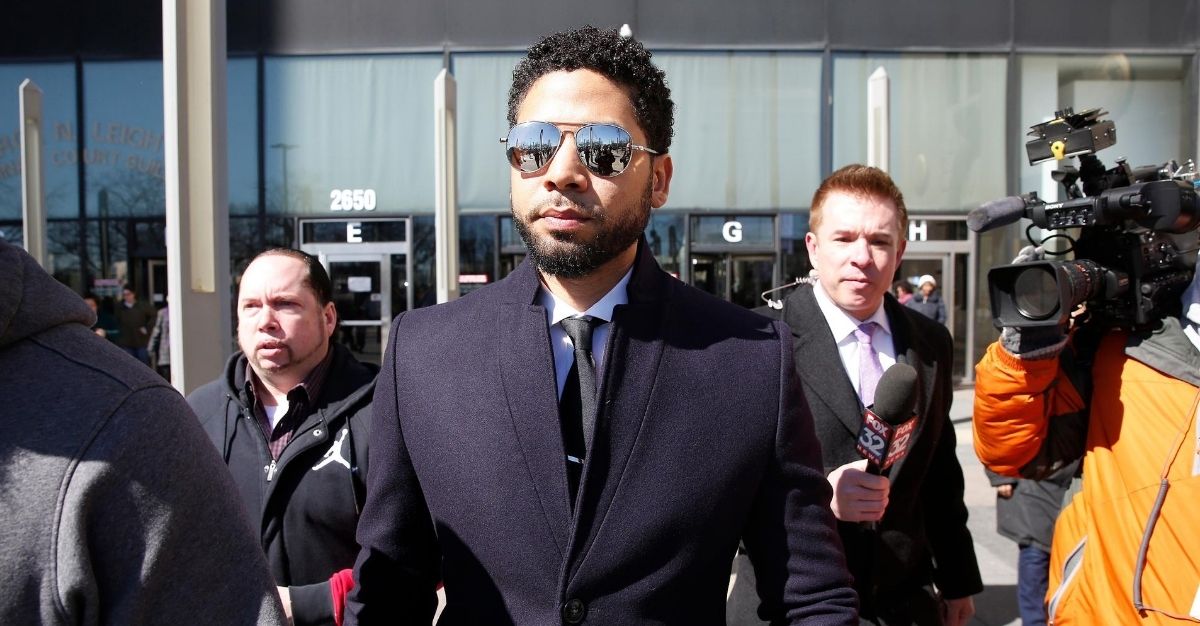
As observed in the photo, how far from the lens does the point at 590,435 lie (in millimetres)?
1510

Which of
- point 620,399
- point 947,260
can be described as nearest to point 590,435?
point 620,399

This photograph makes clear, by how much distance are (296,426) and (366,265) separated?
11.1m

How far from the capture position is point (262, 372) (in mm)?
2701

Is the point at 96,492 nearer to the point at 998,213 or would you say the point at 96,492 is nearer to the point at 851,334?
the point at 851,334

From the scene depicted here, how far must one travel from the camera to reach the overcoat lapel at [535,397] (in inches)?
58.1

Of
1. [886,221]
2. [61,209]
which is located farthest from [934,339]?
[61,209]

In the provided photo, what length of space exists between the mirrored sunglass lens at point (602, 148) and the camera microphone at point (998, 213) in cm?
136

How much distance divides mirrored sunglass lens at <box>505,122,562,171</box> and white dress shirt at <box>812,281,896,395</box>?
1.26 m

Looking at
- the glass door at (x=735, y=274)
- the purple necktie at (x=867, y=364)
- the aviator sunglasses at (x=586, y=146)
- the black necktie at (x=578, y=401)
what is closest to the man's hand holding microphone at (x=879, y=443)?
the purple necktie at (x=867, y=364)

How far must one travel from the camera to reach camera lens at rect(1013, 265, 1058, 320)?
216 centimetres

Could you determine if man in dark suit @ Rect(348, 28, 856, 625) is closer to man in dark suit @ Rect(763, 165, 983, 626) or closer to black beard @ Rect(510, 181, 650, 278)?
black beard @ Rect(510, 181, 650, 278)

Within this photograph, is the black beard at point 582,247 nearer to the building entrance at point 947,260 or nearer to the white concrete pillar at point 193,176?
the white concrete pillar at point 193,176

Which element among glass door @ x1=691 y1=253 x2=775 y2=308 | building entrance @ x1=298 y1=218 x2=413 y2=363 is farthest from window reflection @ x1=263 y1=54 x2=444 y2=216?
glass door @ x1=691 y1=253 x2=775 y2=308

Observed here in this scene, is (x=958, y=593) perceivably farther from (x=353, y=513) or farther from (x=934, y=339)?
(x=353, y=513)
